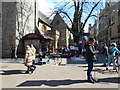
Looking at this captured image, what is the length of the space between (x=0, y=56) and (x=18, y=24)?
5115mm

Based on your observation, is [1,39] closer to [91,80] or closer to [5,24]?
[5,24]

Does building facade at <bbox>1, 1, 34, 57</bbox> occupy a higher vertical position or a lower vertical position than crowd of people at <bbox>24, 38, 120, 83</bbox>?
higher

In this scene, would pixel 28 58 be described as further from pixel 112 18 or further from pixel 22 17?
pixel 112 18

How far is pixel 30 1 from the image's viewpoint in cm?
3022

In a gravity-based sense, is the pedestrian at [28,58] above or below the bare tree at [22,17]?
below

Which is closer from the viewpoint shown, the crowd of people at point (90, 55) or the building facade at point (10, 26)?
the crowd of people at point (90, 55)

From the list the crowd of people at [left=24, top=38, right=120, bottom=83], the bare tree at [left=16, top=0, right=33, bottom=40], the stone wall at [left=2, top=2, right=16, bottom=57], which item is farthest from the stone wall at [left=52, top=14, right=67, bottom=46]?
the crowd of people at [left=24, top=38, right=120, bottom=83]

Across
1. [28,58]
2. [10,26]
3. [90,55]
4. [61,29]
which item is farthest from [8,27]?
[61,29]

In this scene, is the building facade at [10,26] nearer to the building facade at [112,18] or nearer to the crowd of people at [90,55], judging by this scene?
the building facade at [112,18]

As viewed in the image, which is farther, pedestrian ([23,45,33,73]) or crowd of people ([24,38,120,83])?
pedestrian ([23,45,33,73])

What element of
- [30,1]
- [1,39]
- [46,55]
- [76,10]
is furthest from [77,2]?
[1,39]

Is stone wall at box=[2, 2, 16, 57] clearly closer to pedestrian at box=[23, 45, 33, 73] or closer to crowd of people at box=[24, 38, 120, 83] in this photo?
crowd of people at box=[24, 38, 120, 83]

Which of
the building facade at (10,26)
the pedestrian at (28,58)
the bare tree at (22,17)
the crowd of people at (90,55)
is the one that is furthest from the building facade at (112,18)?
the pedestrian at (28,58)

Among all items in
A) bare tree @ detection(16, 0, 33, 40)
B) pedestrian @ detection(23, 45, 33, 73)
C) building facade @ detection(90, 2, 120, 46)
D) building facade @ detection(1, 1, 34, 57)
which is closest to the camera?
pedestrian @ detection(23, 45, 33, 73)
